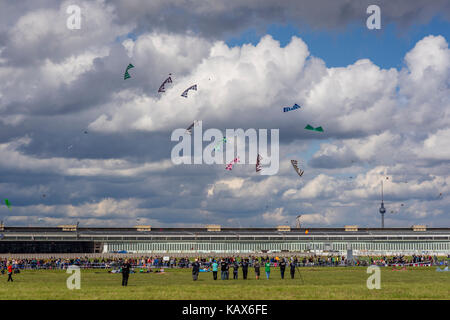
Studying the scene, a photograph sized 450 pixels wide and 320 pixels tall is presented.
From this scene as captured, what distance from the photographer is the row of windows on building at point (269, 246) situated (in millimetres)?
176625

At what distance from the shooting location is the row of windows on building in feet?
579

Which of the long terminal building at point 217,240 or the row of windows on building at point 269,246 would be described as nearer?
the long terminal building at point 217,240

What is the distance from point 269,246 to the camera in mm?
183125

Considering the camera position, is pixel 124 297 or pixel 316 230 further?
pixel 316 230

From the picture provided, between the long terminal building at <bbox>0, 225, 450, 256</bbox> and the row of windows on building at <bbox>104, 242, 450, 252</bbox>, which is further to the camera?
the row of windows on building at <bbox>104, 242, 450, 252</bbox>

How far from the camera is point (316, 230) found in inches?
7544

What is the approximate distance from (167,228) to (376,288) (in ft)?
527

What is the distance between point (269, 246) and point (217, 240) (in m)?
16.5

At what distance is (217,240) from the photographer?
601 feet

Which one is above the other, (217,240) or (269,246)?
(217,240)

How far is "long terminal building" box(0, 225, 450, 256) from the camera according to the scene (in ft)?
563

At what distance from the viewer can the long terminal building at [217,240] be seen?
171750 mm
